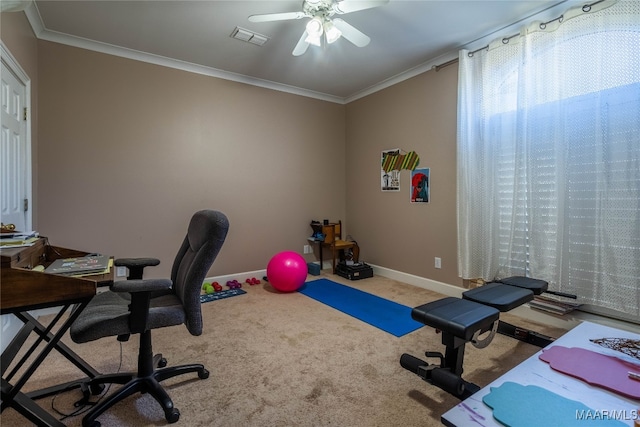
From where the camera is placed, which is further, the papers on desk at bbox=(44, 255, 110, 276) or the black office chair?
the papers on desk at bbox=(44, 255, 110, 276)

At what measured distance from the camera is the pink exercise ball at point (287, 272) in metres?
3.39

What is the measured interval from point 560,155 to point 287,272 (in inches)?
106

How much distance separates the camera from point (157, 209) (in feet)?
11.0

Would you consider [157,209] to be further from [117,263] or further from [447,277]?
[447,277]

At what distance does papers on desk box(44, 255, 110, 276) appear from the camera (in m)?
1.46

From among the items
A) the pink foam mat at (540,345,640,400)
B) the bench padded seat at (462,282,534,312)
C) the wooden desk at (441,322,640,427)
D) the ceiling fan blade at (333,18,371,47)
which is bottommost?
the wooden desk at (441,322,640,427)

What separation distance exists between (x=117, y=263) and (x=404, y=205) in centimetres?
307

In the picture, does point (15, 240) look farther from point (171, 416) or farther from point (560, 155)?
point (560, 155)

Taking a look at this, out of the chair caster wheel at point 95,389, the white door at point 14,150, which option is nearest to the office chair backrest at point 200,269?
the chair caster wheel at point 95,389

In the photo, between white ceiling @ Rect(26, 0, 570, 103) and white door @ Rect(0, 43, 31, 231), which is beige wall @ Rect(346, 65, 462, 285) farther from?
white door @ Rect(0, 43, 31, 231)

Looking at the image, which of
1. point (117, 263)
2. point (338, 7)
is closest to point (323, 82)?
point (338, 7)

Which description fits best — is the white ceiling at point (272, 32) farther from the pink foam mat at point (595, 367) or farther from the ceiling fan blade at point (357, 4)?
the pink foam mat at point (595, 367)

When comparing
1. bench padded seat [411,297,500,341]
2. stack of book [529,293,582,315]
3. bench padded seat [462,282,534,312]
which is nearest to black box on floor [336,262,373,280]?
stack of book [529,293,582,315]

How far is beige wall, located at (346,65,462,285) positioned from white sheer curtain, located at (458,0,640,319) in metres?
0.28
